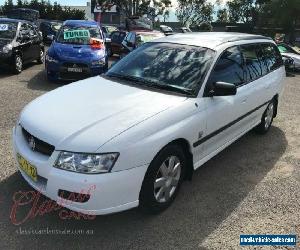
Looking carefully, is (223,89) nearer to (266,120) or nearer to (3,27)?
(266,120)

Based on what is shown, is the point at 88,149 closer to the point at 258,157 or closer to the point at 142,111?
the point at 142,111

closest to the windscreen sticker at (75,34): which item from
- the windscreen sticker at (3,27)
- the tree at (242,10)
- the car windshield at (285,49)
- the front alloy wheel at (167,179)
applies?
the windscreen sticker at (3,27)

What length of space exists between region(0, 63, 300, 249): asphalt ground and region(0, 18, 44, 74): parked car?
17.0 ft

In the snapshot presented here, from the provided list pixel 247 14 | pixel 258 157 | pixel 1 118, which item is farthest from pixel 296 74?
pixel 247 14

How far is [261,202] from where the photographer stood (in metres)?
4.36

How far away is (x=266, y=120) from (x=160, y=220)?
3491mm

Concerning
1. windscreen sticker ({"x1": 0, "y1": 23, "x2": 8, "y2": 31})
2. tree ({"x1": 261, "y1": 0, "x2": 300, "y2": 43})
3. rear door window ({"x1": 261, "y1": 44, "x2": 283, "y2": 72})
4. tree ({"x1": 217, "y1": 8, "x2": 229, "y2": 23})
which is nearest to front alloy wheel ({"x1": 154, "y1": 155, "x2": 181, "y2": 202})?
rear door window ({"x1": 261, "y1": 44, "x2": 283, "y2": 72})

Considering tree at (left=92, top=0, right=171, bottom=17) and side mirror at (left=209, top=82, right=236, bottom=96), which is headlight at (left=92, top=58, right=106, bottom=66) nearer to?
side mirror at (left=209, top=82, right=236, bottom=96)

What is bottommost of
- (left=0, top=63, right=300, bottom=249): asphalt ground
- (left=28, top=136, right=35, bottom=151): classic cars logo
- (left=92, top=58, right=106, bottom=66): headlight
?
(left=0, top=63, right=300, bottom=249): asphalt ground

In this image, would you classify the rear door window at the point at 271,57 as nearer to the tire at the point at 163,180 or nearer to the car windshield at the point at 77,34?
the tire at the point at 163,180

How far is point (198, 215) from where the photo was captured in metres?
4.00

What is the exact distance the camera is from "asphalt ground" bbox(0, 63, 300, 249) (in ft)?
11.5

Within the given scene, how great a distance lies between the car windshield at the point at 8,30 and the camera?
11.0m

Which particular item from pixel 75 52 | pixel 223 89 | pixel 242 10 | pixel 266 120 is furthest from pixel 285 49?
pixel 242 10
